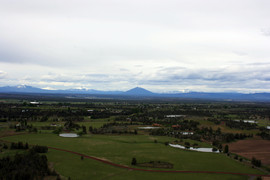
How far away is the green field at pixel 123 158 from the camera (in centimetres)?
4350

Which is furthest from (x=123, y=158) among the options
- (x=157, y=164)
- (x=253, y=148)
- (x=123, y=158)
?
(x=253, y=148)

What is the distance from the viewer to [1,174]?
3850cm

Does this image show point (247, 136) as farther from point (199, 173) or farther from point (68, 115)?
point (68, 115)

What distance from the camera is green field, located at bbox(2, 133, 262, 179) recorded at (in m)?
43.5

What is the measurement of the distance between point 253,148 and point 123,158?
145 feet

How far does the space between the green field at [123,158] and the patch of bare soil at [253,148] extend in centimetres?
957

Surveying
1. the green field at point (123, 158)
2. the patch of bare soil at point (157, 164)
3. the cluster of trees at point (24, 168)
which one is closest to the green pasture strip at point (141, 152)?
the green field at point (123, 158)

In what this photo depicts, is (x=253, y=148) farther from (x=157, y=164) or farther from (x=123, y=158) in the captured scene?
(x=123, y=158)

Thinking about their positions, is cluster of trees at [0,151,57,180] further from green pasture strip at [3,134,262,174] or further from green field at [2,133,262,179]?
green pasture strip at [3,134,262,174]

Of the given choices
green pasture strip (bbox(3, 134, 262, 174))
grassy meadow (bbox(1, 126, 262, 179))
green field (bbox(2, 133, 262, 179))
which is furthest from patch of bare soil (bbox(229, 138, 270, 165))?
grassy meadow (bbox(1, 126, 262, 179))

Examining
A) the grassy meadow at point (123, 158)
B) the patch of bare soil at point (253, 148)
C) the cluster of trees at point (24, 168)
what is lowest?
the patch of bare soil at point (253, 148)

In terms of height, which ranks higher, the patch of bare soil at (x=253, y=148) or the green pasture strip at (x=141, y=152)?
the green pasture strip at (x=141, y=152)

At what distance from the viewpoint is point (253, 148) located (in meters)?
70.2

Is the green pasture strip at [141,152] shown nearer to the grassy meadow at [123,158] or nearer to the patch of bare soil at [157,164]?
the grassy meadow at [123,158]
